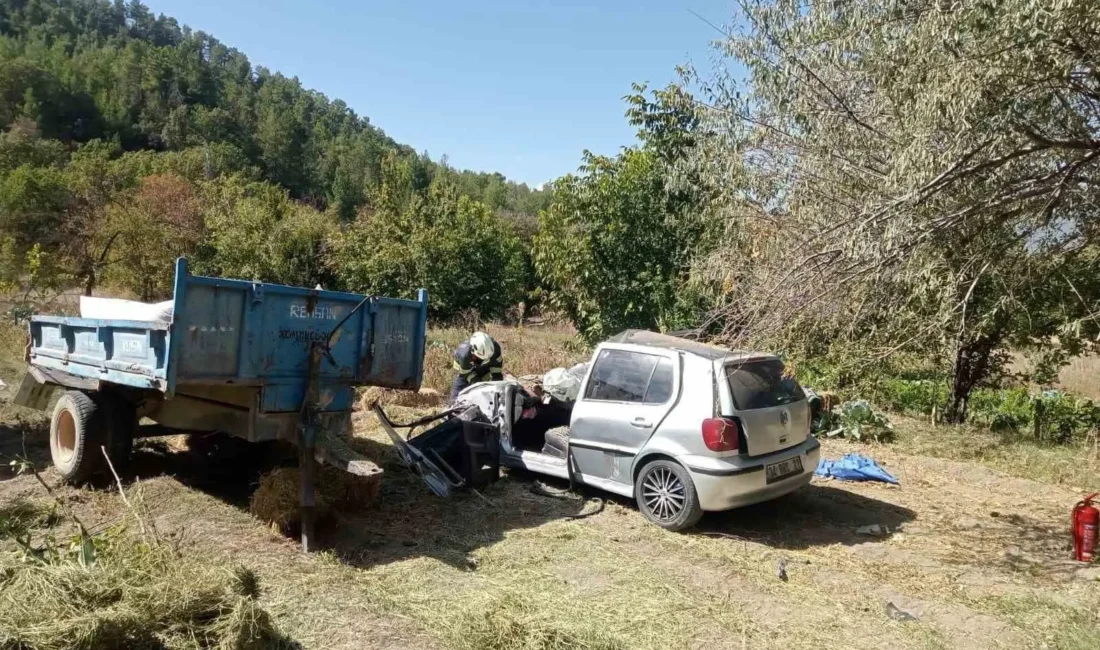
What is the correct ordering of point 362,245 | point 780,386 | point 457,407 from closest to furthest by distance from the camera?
1. point 780,386
2. point 457,407
3. point 362,245

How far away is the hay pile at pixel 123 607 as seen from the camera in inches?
130

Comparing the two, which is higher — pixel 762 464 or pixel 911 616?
pixel 762 464

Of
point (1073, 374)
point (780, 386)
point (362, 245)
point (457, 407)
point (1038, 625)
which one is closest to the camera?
point (1038, 625)

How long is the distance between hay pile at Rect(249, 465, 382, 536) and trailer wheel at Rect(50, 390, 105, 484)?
156 cm

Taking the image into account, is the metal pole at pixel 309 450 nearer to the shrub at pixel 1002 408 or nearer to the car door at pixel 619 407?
the car door at pixel 619 407

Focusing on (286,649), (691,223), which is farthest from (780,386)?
(691,223)

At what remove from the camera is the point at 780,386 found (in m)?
6.29

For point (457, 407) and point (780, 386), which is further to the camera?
point (457, 407)

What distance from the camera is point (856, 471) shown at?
816 cm

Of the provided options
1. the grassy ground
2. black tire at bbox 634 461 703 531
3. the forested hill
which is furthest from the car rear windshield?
the forested hill

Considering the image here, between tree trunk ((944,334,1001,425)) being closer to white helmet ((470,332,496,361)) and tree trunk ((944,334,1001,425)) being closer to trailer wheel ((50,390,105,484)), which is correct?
white helmet ((470,332,496,361))

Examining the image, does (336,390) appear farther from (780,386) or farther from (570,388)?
(780,386)

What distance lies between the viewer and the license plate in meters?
5.91

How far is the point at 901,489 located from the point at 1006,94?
4.43 meters
